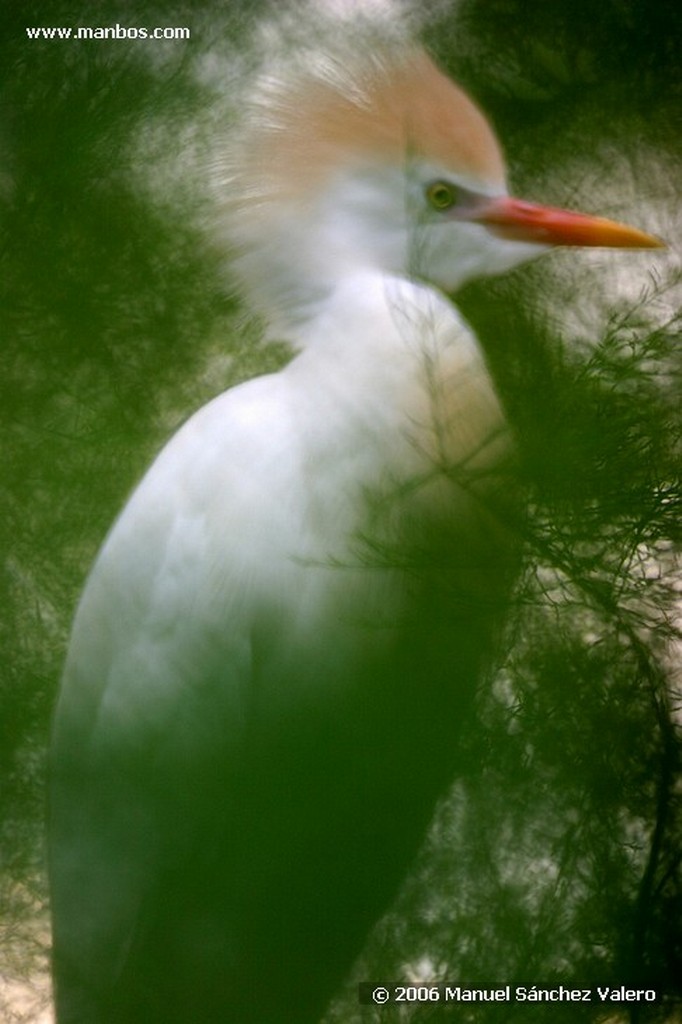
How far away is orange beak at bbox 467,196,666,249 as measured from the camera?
96 cm

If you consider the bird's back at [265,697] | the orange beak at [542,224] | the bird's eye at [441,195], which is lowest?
the bird's back at [265,697]

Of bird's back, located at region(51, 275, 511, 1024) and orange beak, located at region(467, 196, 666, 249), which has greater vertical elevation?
orange beak, located at region(467, 196, 666, 249)

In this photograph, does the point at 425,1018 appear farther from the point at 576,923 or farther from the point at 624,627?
the point at 624,627

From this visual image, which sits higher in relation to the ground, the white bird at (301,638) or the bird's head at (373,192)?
the bird's head at (373,192)

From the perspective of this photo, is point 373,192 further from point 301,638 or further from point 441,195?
point 301,638

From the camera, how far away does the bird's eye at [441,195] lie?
0.95 meters

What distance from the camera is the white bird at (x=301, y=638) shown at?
37.0 inches

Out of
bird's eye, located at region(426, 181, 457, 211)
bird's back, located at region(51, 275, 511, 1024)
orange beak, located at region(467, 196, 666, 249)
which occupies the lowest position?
bird's back, located at region(51, 275, 511, 1024)

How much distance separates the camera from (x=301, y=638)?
3.12ft

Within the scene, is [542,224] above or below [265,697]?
above

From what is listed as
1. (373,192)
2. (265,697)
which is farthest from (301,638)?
(373,192)

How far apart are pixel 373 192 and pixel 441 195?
0.06m

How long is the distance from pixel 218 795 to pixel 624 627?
390 mm

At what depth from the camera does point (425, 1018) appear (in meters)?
0.95
